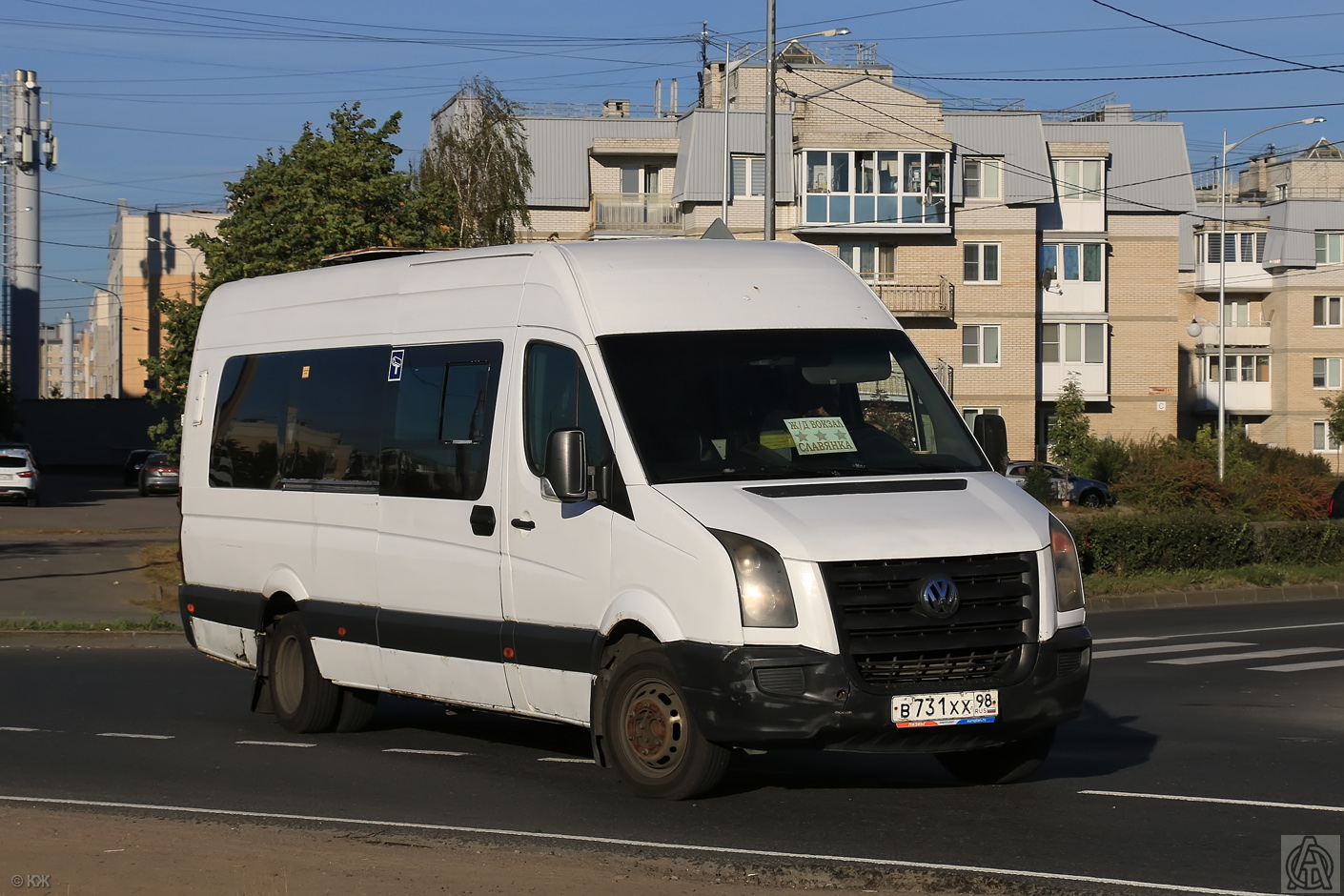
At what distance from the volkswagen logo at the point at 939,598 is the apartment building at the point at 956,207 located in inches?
2173

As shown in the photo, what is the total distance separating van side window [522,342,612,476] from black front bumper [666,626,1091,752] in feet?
4.17

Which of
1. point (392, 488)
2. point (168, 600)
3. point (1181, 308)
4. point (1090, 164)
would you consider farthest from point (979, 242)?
point (392, 488)

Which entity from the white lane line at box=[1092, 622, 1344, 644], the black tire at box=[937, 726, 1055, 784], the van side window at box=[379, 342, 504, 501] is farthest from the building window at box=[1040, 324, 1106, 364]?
the black tire at box=[937, 726, 1055, 784]

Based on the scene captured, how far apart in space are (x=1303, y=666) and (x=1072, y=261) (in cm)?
5505

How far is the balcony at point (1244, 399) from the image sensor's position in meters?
82.2

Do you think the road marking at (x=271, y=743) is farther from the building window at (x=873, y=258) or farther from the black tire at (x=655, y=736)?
the building window at (x=873, y=258)

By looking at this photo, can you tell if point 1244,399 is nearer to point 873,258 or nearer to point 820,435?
point 873,258

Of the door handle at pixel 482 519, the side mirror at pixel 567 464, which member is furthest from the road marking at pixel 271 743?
the side mirror at pixel 567 464

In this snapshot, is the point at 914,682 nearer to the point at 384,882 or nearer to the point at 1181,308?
the point at 384,882

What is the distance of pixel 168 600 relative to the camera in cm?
2105

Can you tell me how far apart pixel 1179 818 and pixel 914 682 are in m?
1.40

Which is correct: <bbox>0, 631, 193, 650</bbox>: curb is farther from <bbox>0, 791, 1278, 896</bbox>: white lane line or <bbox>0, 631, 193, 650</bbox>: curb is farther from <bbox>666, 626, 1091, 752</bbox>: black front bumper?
<bbox>666, 626, 1091, 752</bbox>: black front bumper

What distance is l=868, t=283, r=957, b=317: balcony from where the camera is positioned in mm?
64938

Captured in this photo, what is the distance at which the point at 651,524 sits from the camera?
7.84m
